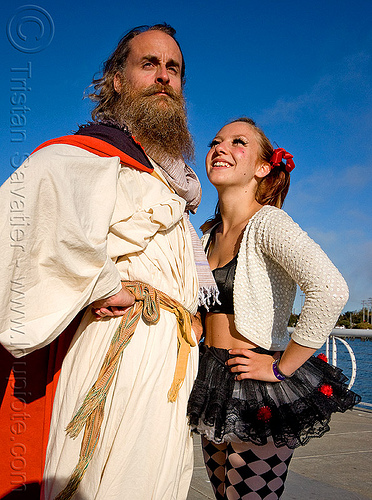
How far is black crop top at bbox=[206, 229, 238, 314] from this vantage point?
1904mm

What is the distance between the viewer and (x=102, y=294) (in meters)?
1.33

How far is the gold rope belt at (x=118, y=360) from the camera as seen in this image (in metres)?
1.31

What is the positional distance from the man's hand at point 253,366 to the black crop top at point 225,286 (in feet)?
0.73

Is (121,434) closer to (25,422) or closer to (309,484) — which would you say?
(25,422)

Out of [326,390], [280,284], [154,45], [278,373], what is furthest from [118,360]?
[154,45]

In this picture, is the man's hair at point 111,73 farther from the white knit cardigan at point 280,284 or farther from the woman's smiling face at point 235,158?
the white knit cardigan at point 280,284

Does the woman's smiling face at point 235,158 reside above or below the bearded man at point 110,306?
above

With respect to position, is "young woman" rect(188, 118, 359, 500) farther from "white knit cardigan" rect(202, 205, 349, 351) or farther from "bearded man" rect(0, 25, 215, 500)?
"bearded man" rect(0, 25, 215, 500)

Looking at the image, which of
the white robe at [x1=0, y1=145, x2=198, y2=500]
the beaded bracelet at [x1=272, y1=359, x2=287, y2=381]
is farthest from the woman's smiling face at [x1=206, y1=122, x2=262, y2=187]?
the beaded bracelet at [x1=272, y1=359, x2=287, y2=381]

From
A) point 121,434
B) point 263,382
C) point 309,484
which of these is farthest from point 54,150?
point 309,484

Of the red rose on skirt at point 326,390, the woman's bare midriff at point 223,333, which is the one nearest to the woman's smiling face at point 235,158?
the woman's bare midriff at point 223,333

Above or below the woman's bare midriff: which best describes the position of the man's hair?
above

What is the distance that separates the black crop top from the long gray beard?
0.57m

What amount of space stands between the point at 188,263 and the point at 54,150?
0.72 meters
